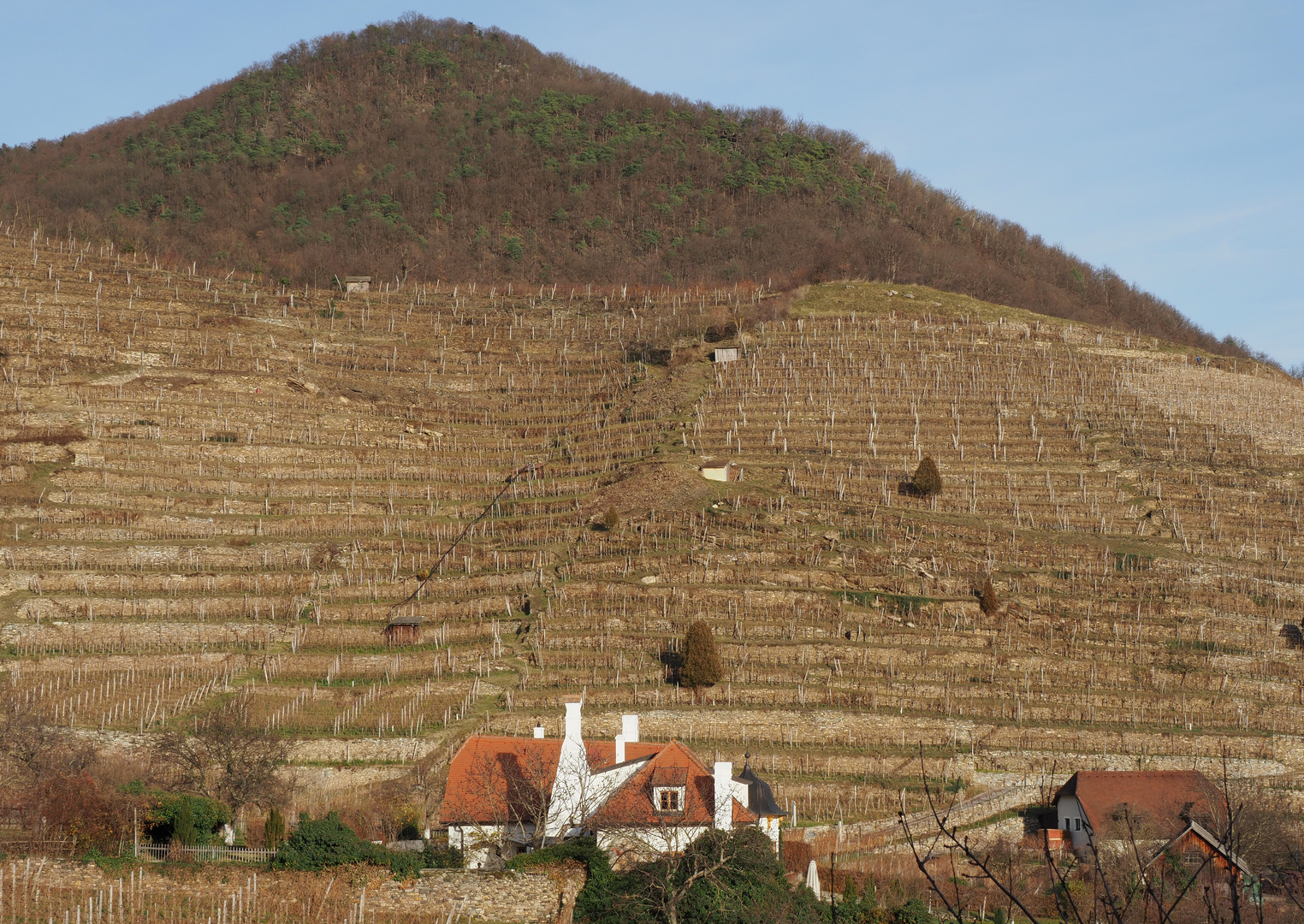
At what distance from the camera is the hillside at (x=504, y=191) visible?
101 meters

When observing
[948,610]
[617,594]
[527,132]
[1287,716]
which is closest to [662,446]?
[617,594]

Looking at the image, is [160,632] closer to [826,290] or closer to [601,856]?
[601,856]

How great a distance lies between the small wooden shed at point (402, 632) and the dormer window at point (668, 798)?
18.7m

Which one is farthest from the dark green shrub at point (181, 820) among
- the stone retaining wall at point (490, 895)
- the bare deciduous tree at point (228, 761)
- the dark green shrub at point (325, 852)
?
the stone retaining wall at point (490, 895)

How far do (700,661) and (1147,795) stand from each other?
13364mm

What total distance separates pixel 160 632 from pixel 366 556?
28.4 feet

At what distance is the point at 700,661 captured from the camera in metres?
38.8

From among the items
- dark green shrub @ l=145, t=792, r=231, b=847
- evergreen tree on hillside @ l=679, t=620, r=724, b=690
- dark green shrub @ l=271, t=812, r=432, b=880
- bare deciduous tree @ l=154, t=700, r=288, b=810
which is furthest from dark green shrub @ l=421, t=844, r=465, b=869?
evergreen tree on hillside @ l=679, t=620, r=724, b=690

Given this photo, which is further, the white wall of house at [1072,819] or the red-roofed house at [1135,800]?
the white wall of house at [1072,819]

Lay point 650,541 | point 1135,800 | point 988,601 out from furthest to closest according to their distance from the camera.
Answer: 1. point 650,541
2. point 988,601
3. point 1135,800

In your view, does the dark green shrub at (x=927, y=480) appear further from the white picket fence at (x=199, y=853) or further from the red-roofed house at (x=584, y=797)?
the white picket fence at (x=199, y=853)

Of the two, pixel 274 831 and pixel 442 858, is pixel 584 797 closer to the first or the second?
pixel 442 858

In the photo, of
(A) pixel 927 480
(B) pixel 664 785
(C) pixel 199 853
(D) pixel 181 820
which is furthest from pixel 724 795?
(A) pixel 927 480

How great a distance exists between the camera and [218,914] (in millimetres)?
19172
